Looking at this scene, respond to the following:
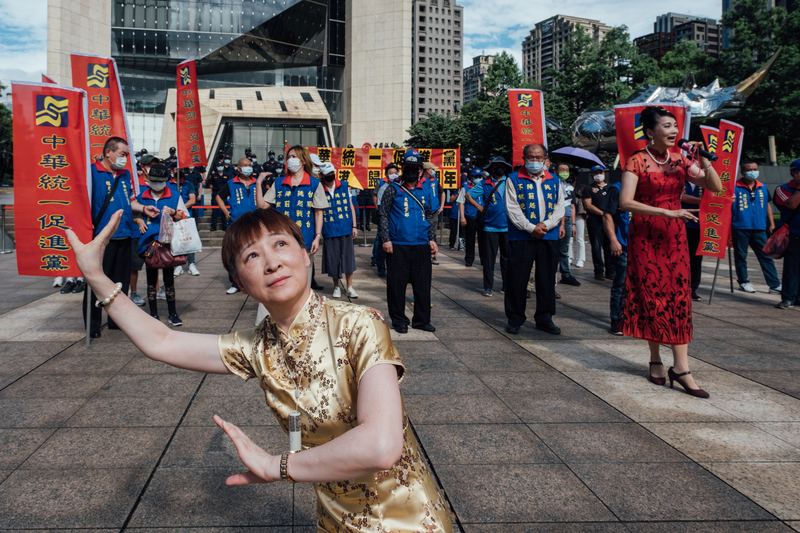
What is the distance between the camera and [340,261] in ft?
28.3

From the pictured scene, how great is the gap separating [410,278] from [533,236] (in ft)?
4.81

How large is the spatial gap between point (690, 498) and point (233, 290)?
293 inches

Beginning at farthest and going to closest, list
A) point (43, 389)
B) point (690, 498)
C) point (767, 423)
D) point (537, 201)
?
1. point (537, 201)
2. point (43, 389)
3. point (767, 423)
4. point (690, 498)

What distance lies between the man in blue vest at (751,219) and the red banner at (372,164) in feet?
28.6

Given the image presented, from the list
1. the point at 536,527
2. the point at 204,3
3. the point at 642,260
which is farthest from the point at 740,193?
A: the point at 204,3

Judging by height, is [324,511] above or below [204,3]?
below

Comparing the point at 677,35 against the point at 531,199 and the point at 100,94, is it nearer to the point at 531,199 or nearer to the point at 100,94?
the point at 531,199

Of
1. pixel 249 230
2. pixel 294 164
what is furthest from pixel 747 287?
pixel 249 230

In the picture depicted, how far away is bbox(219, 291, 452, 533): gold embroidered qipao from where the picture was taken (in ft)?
4.57

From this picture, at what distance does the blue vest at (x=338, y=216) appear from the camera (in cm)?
859

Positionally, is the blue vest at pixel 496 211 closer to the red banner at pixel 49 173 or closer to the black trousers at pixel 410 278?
the black trousers at pixel 410 278

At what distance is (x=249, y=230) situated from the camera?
4.80 feet

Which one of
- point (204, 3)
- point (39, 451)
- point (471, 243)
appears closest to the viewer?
point (39, 451)

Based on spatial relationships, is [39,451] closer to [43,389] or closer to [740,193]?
[43,389]
